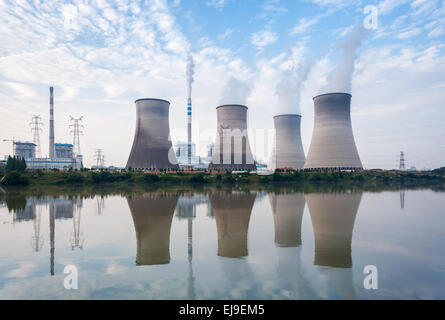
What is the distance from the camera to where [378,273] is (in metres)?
4.32

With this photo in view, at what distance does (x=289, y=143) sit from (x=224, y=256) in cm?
3237

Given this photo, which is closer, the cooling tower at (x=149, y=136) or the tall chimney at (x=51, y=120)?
the cooling tower at (x=149, y=136)

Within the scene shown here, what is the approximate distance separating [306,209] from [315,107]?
2097 centimetres

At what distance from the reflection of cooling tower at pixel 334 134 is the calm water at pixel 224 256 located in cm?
1897

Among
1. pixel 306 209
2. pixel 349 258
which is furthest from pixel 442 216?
pixel 349 258

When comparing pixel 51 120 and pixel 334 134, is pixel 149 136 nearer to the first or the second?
pixel 334 134

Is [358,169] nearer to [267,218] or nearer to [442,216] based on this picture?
[442,216]

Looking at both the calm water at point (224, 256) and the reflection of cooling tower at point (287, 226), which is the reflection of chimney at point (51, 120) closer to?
the calm water at point (224, 256)

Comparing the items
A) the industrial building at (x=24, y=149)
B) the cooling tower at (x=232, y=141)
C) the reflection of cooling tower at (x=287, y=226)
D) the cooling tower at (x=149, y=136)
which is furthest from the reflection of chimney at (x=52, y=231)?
the industrial building at (x=24, y=149)

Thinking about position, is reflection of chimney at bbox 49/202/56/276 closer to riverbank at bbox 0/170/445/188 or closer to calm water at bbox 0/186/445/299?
calm water at bbox 0/186/445/299

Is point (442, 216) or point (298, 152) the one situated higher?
point (298, 152)

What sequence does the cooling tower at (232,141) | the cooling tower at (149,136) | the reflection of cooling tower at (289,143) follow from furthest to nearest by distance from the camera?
1. the reflection of cooling tower at (289,143)
2. the cooling tower at (232,141)
3. the cooling tower at (149,136)

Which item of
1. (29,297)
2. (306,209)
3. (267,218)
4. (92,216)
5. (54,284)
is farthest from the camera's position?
(306,209)

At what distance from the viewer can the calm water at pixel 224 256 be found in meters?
3.75
